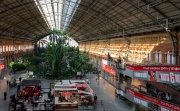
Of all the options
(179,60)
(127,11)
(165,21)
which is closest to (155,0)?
(165,21)

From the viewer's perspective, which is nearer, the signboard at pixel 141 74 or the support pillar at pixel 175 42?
the signboard at pixel 141 74

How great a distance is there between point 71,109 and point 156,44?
14.7m

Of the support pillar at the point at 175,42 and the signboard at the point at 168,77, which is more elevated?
the support pillar at the point at 175,42

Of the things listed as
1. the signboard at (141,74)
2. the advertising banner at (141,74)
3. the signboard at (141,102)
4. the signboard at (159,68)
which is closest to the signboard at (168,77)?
the signboard at (159,68)

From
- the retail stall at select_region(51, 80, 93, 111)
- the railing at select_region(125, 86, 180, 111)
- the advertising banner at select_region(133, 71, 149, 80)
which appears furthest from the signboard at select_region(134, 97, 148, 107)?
the retail stall at select_region(51, 80, 93, 111)

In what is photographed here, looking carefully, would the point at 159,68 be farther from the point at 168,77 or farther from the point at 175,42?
the point at 175,42

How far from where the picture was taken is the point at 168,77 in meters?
24.3

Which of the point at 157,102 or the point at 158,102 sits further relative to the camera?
the point at 157,102

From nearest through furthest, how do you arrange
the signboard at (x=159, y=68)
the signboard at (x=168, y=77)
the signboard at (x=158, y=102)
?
1. the signboard at (x=168, y=77)
2. the signboard at (x=159, y=68)
3. the signboard at (x=158, y=102)

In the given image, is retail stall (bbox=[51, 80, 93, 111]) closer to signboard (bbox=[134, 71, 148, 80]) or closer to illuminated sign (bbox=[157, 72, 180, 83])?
signboard (bbox=[134, 71, 148, 80])

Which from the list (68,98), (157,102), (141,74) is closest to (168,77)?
(157,102)

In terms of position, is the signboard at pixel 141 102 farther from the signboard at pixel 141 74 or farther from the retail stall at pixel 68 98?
the retail stall at pixel 68 98

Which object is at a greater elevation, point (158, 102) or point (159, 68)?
point (159, 68)

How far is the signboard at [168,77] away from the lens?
23203mm
